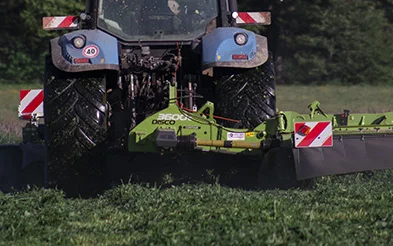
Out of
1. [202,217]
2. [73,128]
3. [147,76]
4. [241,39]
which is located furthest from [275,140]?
[202,217]

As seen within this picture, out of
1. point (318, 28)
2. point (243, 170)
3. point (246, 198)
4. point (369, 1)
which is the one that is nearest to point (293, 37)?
point (318, 28)

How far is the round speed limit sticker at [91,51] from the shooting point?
8.41 metres

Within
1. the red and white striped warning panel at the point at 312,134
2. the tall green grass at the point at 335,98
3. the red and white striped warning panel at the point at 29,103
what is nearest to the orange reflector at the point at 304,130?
the red and white striped warning panel at the point at 312,134

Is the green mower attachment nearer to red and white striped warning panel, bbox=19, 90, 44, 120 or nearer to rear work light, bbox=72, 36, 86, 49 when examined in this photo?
rear work light, bbox=72, 36, 86, 49

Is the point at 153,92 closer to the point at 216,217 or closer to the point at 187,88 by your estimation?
Answer: the point at 187,88

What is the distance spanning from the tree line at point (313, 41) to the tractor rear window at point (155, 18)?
20.6 meters

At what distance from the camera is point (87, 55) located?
8.42m

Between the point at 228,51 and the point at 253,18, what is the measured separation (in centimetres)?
116

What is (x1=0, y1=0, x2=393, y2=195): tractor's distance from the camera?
26.9 feet

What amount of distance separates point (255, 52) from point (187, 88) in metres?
0.70

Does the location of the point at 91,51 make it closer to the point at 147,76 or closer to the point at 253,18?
the point at 147,76

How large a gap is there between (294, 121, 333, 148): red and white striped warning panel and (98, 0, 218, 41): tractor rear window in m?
1.59

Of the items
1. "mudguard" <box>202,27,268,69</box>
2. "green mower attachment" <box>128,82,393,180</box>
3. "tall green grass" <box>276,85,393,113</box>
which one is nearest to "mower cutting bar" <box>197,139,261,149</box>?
"green mower attachment" <box>128,82,393,180</box>

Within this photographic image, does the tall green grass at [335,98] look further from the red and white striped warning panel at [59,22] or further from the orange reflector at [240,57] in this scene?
the orange reflector at [240,57]
